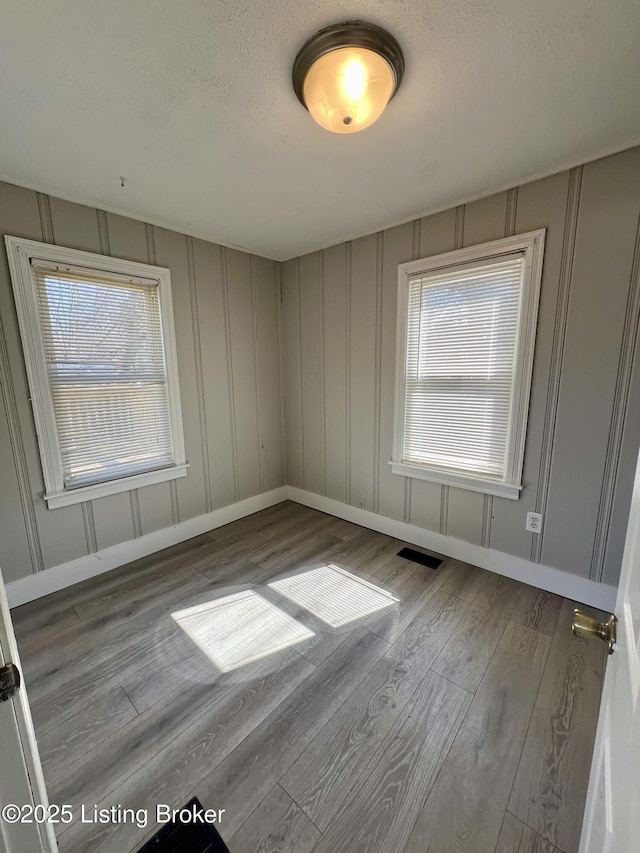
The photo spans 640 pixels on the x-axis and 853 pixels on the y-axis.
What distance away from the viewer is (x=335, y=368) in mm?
2998

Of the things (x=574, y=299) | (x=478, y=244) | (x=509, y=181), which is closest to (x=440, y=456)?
(x=574, y=299)

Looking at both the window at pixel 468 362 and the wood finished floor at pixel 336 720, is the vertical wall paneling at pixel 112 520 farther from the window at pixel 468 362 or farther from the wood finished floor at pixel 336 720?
the window at pixel 468 362

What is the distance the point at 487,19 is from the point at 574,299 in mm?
1326

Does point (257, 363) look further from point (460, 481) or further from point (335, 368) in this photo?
point (460, 481)

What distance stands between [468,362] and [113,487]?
261 cm

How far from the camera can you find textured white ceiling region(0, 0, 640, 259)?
1.03 meters

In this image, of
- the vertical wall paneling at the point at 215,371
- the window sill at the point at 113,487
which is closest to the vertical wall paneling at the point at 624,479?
the vertical wall paneling at the point at 215,371

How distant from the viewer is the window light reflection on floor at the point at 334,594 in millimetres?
1955

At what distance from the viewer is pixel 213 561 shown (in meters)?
2.50

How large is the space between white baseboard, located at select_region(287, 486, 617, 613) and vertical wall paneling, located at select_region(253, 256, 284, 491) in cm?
65

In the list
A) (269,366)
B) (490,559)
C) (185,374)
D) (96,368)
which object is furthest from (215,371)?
(490,559)

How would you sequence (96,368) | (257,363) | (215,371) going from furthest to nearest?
(257,363), (215,371), (96,368)

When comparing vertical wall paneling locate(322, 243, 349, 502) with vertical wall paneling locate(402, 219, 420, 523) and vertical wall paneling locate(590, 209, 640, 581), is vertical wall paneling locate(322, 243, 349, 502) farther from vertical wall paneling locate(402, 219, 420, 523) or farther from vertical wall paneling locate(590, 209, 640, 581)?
vertical wall paneling locate(590, 209, 640, 581)

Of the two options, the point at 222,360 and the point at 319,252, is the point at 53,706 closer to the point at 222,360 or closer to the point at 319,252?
the point at 222,360
